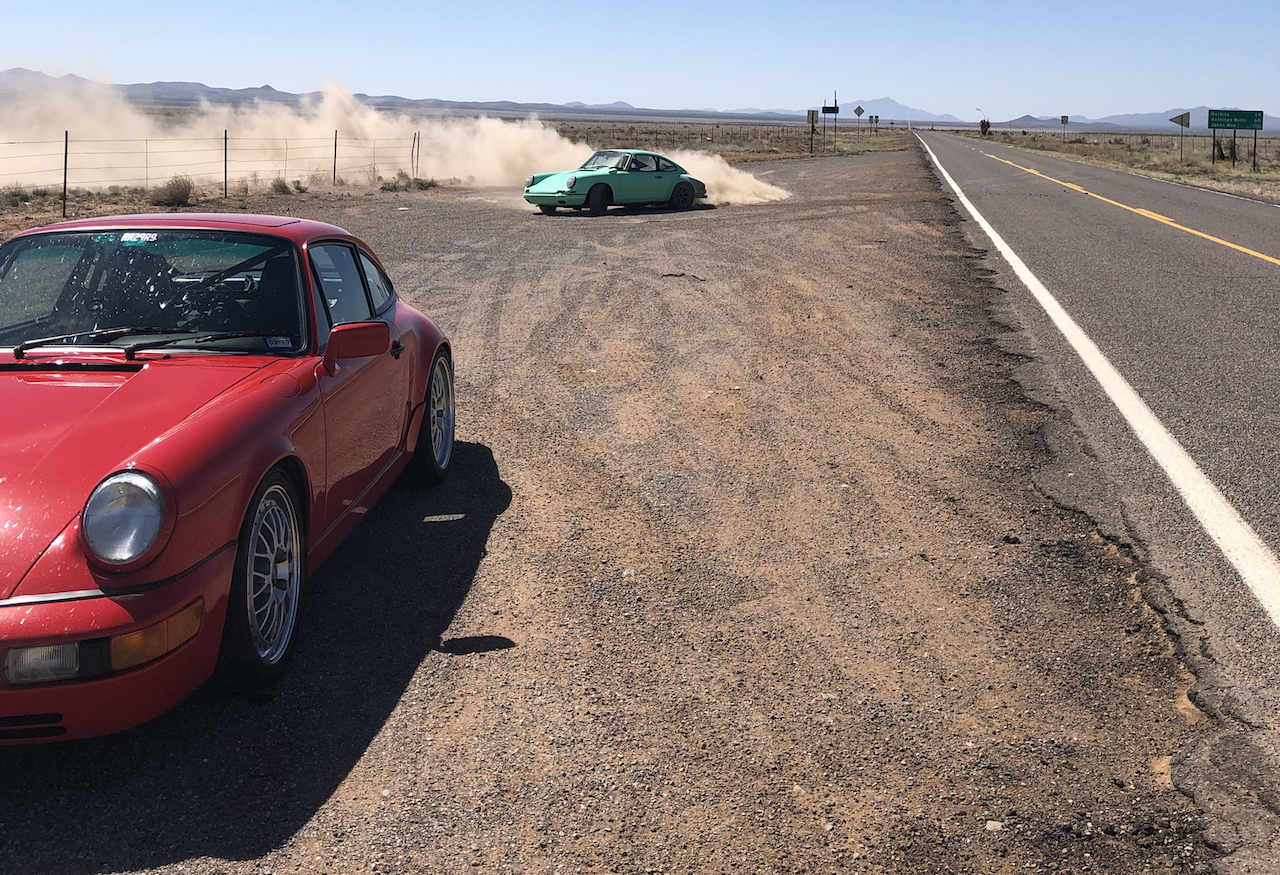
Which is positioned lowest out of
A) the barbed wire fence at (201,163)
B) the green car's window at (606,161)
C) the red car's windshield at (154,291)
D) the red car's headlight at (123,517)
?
the red car's headlight at (123,517)

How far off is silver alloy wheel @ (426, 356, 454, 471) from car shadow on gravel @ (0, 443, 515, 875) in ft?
3.83

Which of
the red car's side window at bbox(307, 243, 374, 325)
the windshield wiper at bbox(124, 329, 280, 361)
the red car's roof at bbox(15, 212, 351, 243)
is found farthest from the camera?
the red car's side window at bbox(307, 243, 374, 325)

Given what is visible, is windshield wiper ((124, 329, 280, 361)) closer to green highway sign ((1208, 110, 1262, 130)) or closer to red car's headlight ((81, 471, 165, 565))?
red car's headlight ((81, 471, 165, 565))

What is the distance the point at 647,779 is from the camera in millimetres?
3020

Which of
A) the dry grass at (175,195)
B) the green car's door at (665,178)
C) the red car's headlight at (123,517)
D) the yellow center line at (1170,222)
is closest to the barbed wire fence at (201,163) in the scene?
the dry grass at (175,195)

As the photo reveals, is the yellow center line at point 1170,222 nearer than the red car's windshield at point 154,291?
No

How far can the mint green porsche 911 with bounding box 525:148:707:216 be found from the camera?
21.2 metres

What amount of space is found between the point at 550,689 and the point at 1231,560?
281 centimetres

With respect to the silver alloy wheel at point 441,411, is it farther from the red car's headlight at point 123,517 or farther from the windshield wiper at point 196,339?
the red car's headlight at point 123,517

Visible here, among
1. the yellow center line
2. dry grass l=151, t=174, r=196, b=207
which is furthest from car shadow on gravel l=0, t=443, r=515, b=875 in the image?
dry grass l=151, t=174, r=196, b=207

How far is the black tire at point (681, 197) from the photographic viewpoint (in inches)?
902

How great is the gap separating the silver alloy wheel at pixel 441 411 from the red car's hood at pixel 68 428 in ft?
5.25

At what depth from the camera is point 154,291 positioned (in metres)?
4.27

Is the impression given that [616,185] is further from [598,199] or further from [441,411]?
[441,411]
